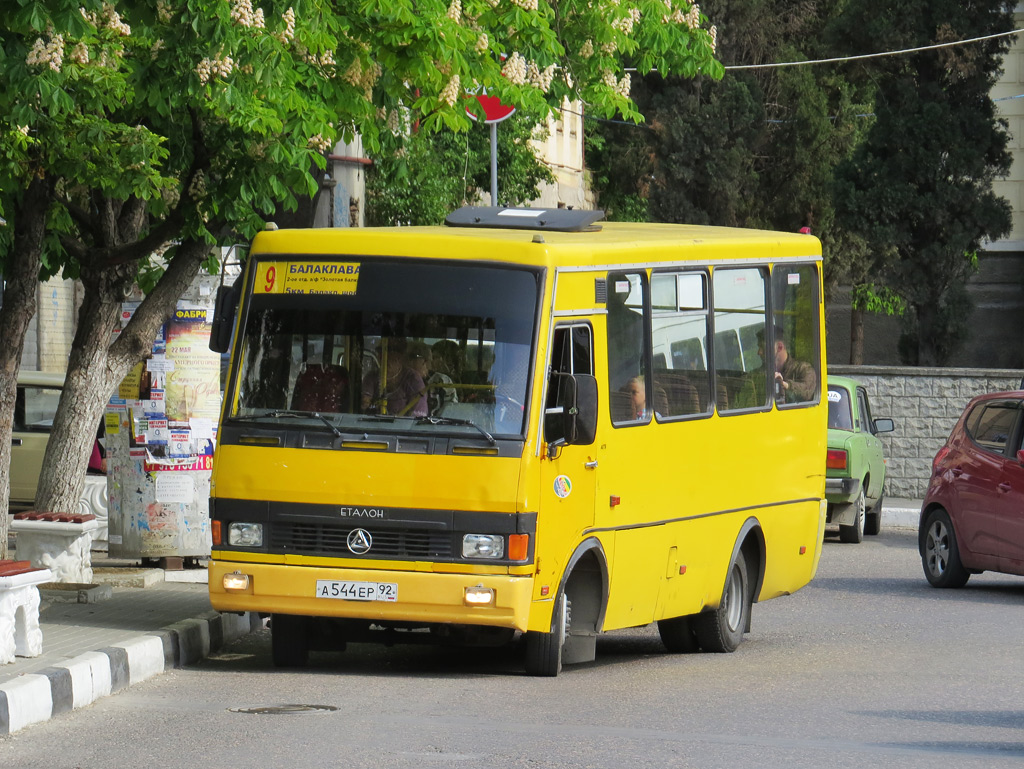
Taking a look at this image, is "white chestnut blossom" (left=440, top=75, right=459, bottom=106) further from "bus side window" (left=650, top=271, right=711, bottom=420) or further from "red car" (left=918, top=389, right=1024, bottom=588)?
"red car" (left=918, top=389, right=1024, bottom=588)

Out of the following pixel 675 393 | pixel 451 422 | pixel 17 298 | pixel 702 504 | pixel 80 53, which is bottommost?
pixel 702 504

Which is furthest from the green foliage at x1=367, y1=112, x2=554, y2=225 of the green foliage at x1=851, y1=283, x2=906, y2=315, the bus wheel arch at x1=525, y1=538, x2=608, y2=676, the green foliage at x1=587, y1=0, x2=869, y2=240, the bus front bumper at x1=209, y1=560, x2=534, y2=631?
the bus front bumper at x1=209, y1=560, x2=534, y2=631

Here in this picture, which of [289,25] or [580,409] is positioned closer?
[580,409]

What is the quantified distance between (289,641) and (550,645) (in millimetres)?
1562

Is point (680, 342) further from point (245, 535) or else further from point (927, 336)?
point (927, 336)

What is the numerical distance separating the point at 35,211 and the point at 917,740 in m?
8.44

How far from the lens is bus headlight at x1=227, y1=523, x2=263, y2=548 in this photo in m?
11.0

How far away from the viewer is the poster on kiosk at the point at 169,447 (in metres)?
16.5

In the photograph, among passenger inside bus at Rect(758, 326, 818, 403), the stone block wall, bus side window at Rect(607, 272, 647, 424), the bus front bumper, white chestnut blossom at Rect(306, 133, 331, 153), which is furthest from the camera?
the stone block wall

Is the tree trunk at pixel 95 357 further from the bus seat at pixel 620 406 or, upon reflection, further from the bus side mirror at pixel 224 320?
the bus seat at pixel 620 406

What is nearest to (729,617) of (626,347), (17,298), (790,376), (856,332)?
(790,376)

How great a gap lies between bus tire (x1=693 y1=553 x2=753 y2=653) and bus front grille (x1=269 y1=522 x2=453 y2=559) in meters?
3.00

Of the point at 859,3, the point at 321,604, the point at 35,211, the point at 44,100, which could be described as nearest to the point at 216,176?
the point at 35,211

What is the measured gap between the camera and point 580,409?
10.9 m
